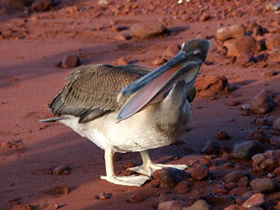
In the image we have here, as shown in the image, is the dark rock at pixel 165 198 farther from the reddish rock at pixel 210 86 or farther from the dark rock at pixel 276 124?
the reddish rock at pixel 210 86

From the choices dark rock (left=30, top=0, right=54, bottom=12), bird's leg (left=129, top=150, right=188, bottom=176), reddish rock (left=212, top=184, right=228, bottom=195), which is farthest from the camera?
dark rock (left=30, top=0, right=54, bottom=12)

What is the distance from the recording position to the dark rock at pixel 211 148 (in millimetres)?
4973

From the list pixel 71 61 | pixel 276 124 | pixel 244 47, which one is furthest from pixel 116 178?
pixel 244 47

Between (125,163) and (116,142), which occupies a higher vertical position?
(116,142)

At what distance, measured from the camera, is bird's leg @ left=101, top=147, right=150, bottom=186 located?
4.40m

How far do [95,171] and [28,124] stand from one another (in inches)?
76.9

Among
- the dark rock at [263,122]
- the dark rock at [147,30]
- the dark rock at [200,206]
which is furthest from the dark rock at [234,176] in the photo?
the dark rock at [147,30]

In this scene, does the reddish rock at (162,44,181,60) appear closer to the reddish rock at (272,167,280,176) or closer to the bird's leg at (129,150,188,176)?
the bird's leg at (129,150,188,176)

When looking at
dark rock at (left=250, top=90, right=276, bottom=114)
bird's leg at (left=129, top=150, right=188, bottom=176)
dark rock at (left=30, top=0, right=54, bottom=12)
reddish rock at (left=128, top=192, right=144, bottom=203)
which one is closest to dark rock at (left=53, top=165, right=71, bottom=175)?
bird's leg at (left=129, top=150, right=188, bottom=176)

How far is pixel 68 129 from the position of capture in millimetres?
6129

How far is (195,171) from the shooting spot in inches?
166

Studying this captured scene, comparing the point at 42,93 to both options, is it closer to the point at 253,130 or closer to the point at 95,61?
the point at 95,61

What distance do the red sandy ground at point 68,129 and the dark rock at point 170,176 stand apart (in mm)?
104

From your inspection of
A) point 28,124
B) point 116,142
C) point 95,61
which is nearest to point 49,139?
point 28,124
